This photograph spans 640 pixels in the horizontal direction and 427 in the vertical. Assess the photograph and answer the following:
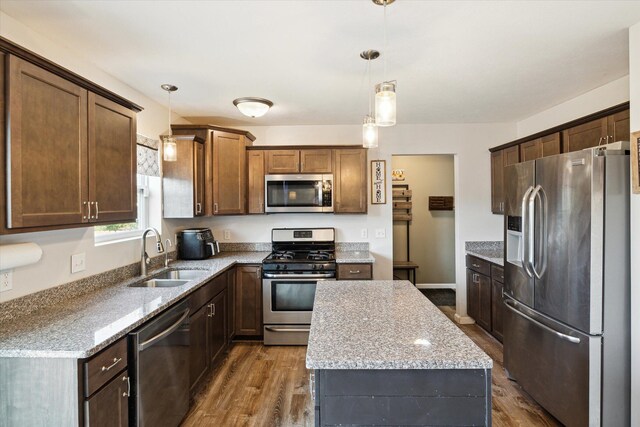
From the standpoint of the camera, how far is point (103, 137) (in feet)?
6.40

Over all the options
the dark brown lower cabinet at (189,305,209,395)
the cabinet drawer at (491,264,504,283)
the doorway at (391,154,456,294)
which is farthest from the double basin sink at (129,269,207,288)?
the doorway at (391,154,456,294)

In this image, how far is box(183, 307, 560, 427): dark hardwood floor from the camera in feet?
7.39

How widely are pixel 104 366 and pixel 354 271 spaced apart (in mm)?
2426

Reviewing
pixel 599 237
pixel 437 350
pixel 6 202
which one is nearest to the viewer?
pixel 437 350

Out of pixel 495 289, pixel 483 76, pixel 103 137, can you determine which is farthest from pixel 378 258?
pixel 103 137

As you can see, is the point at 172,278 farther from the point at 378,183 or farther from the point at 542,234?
the point at 542,234

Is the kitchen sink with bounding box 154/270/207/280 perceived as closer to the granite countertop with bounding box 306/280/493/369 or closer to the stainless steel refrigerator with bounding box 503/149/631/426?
the granite countertop with bounding box 306/280/493/369

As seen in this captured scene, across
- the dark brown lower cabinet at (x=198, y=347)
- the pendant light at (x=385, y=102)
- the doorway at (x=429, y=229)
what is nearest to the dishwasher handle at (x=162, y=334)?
the dark brown lower cabinet at (x=198, y=347)

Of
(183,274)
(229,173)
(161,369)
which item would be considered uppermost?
(229,173)

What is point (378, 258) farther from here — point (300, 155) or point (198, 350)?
point (198, 350)

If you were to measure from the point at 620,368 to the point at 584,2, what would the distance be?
200cm

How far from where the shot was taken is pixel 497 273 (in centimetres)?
328

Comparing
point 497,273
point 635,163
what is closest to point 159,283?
point 497,273

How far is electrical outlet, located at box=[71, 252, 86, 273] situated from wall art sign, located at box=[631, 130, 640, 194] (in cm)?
335
